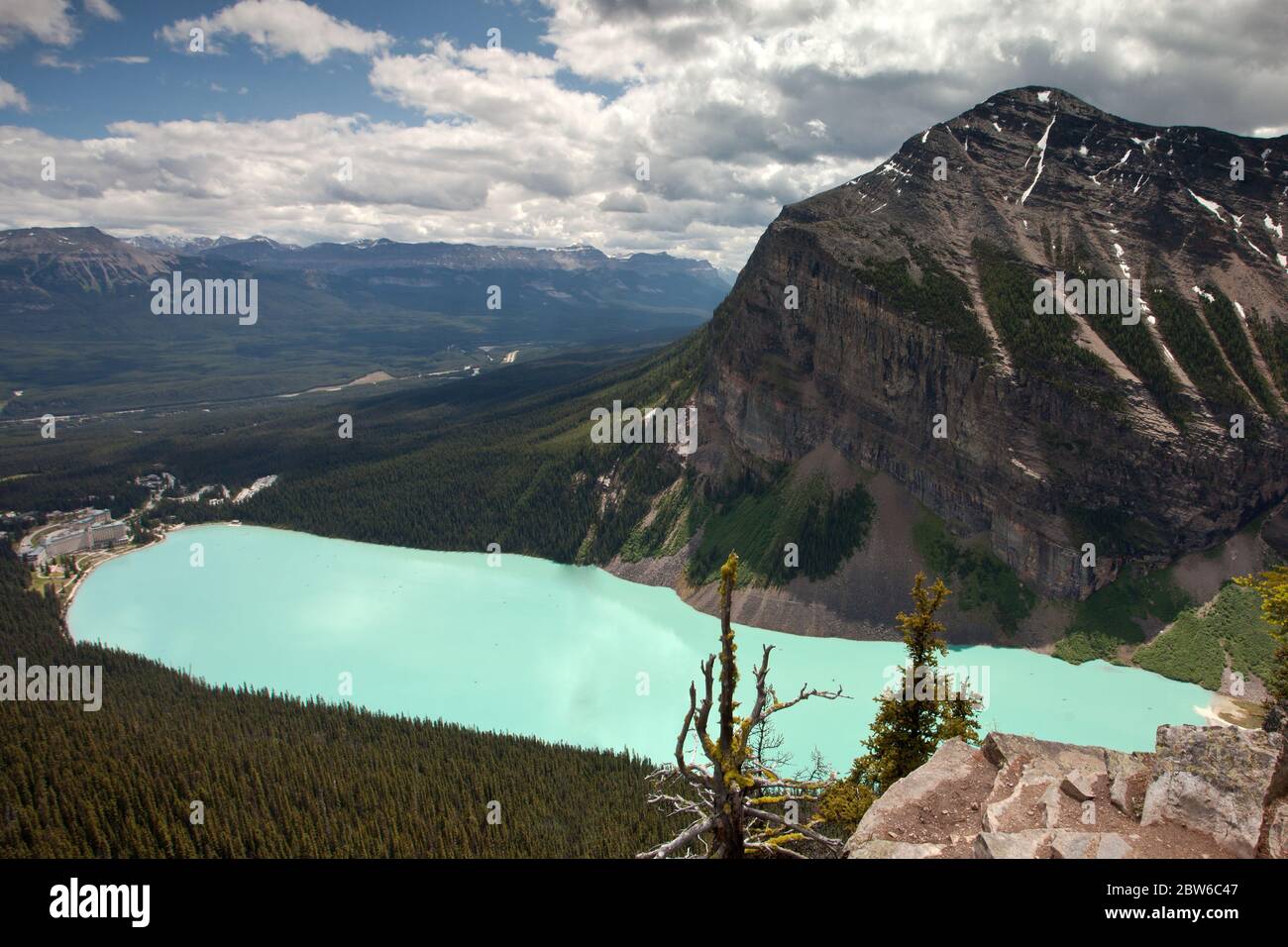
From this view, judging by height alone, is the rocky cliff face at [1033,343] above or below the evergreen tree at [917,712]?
above

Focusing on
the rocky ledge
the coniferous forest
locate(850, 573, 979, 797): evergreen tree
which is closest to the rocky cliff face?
the coniferous forest

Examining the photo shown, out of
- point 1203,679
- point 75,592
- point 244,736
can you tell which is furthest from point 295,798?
point 75,592

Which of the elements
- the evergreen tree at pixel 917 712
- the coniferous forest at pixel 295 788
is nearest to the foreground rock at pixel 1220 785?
the evergreen tree at pixel 917 712

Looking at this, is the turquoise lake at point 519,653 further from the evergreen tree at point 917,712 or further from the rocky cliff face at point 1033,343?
the evergreen tree at point 917,712

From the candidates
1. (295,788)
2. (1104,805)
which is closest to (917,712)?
(1104,805)

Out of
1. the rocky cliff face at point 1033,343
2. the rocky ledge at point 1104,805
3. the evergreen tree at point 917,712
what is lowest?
the evergreen tree at point 917,712

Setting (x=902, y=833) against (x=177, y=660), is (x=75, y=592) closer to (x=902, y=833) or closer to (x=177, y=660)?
(x=177, y=660)

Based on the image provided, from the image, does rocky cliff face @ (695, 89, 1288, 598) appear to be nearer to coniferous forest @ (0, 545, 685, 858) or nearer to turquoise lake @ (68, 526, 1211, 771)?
turquoise lake @ (68, 526, 1211, 771)

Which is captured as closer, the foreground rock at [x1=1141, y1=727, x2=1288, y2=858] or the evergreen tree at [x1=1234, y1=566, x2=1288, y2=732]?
the foreground rock at [x1=1141, y1=727, x2=1288, y2=858]
